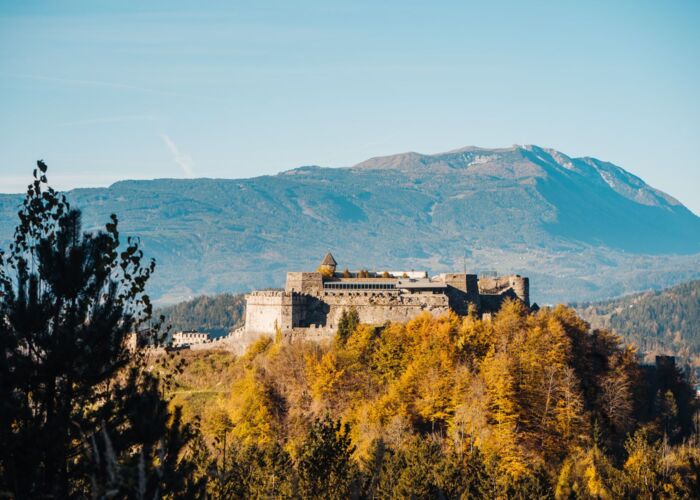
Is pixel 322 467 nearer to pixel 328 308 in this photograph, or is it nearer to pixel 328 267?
pixel 328 308

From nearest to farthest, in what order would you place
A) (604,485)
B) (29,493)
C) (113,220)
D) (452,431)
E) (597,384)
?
(29,493)
(113,220)
(604,485)
(452,431)
(597,384)

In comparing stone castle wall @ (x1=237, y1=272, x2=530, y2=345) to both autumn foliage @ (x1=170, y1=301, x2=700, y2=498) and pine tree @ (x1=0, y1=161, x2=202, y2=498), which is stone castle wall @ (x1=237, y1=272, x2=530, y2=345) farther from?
pine tree @ (x1=0, y1=161, x2=202, y2=498)

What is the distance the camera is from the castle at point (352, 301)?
304 ft

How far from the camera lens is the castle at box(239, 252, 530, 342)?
92.7 m

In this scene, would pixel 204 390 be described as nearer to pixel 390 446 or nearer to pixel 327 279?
pixel 327 279

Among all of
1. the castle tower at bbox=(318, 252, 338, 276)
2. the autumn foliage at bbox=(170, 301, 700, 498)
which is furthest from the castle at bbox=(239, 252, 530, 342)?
the castle tower at bbox=(318, 252, 338, 276)

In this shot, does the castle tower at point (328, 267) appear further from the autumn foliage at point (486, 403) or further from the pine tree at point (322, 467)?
the pine tree at point (322, 467)

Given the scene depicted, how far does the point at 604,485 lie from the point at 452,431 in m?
11.4

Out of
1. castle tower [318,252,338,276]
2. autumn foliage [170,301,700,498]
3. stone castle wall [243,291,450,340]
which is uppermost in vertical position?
castle tower [318,252,338,276]

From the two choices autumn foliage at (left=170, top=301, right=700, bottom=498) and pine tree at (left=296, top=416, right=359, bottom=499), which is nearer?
pine tree at (left=296, top=416, right=359, bottom=499)

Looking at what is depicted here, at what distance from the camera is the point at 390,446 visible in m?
71.9

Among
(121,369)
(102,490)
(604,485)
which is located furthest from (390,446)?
(102,490)

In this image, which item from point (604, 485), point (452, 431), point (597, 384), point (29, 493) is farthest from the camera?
point (597, 384)

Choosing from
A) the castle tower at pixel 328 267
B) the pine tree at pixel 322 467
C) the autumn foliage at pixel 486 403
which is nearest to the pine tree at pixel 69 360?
the pine tree at pixel 322 467
